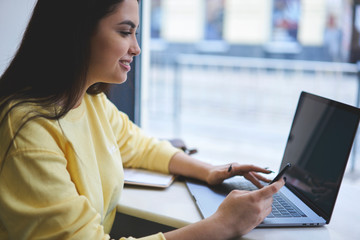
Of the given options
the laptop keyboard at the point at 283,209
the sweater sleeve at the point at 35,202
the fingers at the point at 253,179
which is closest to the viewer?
the sweater sleeve at the point at 35,202

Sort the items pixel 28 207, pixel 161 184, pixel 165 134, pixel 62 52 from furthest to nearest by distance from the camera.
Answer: pixel 165 134, pixel 161 184, pixel 62 52, pixel 28 207

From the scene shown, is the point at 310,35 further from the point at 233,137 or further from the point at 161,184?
the point at 161,184

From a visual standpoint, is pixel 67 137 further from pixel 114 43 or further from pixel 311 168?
pixel 311 168

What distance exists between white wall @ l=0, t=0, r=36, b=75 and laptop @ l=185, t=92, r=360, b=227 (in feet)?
2.39

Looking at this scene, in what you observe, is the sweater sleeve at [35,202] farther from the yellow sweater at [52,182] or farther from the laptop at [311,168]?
the laptop at [311,168]

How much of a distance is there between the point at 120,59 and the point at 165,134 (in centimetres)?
278

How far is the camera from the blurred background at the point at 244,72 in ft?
11.1

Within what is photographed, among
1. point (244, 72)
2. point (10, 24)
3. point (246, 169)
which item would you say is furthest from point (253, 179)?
point (244, 72)

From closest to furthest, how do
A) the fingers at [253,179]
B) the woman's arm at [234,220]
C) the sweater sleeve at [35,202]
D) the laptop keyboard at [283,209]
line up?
the sweater sleeve at [35,202] < the woman's arm at [234,220] < the laptop keyboard at [283,209] < the fingers at [253,179]

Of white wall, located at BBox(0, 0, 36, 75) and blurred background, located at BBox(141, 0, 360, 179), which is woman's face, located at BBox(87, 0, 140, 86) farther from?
blurred background, located at BBox(141, 0, 360, 179)

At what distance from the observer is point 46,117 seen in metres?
0.81

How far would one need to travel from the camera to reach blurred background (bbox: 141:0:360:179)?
133 inches

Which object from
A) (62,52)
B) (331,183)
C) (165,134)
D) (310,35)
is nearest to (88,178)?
(62,52)

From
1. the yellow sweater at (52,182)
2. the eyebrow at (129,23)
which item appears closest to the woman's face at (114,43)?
the eyebrow at (129,23)
